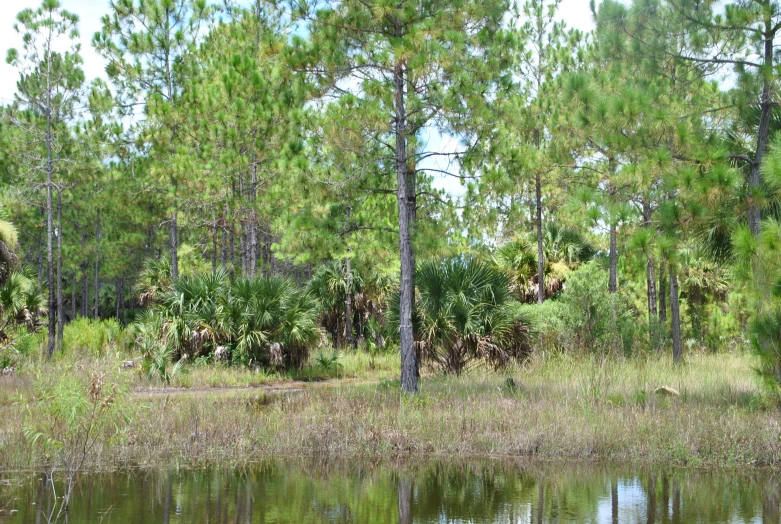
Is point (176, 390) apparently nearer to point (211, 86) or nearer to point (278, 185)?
point (278, 185)

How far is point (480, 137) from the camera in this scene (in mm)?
15055

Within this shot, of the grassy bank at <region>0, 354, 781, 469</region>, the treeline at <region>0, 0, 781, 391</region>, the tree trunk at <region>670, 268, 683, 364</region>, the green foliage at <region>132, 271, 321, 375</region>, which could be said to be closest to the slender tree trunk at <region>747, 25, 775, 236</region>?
the treeline at <region>0, 0, 781, 391</region>

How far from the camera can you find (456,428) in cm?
1134

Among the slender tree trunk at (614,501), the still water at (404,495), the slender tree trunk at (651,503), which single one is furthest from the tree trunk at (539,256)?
the slender tree trunk at (614,501)

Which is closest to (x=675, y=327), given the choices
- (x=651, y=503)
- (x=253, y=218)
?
(x=253, y=218)

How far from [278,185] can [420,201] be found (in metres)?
6.74

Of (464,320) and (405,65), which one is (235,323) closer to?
(464,320)

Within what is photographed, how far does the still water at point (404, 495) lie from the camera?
305 inches

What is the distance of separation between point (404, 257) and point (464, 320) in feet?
11.4

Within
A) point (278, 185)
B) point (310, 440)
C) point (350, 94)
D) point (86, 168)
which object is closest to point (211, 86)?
point (278, 185)

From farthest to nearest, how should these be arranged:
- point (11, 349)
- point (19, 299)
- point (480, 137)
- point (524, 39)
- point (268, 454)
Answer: point (524, 39) → point (19, 299) → point (11, 349) → point (480, 137) → point (268, 454)

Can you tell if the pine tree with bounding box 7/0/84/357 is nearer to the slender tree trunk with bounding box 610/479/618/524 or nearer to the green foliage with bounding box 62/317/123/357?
the green foliage with bounding box 62/317/123/357

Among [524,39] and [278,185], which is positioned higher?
[524,39]

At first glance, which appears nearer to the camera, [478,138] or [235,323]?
[478,138]
